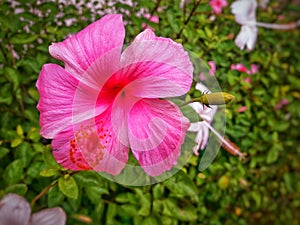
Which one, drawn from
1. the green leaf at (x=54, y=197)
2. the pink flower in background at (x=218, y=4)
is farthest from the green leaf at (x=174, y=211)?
the pink flower in background at (x=218, y=4)

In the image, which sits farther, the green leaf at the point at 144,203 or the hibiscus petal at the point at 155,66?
the green leaf at the point at 144,203

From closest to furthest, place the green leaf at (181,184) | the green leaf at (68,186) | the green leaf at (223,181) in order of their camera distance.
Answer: the green leaf at (68,186)
the green leaf at (181,184)
the green leaf at (223,181)

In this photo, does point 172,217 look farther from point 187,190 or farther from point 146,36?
point 146,36

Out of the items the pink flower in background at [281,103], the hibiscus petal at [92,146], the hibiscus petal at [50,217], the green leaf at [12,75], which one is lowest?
the pink flower in background at [281,103]

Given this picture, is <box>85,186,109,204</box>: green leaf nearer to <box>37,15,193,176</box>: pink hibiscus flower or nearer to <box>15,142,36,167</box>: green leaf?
<box>15,142,36,167</box>: green leaf

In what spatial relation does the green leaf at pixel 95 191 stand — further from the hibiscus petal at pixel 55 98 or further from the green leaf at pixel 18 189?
the hibiscus petal at pixel 55 98

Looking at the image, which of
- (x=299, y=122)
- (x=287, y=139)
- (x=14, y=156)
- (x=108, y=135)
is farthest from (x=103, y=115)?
(x=299, y=122)
